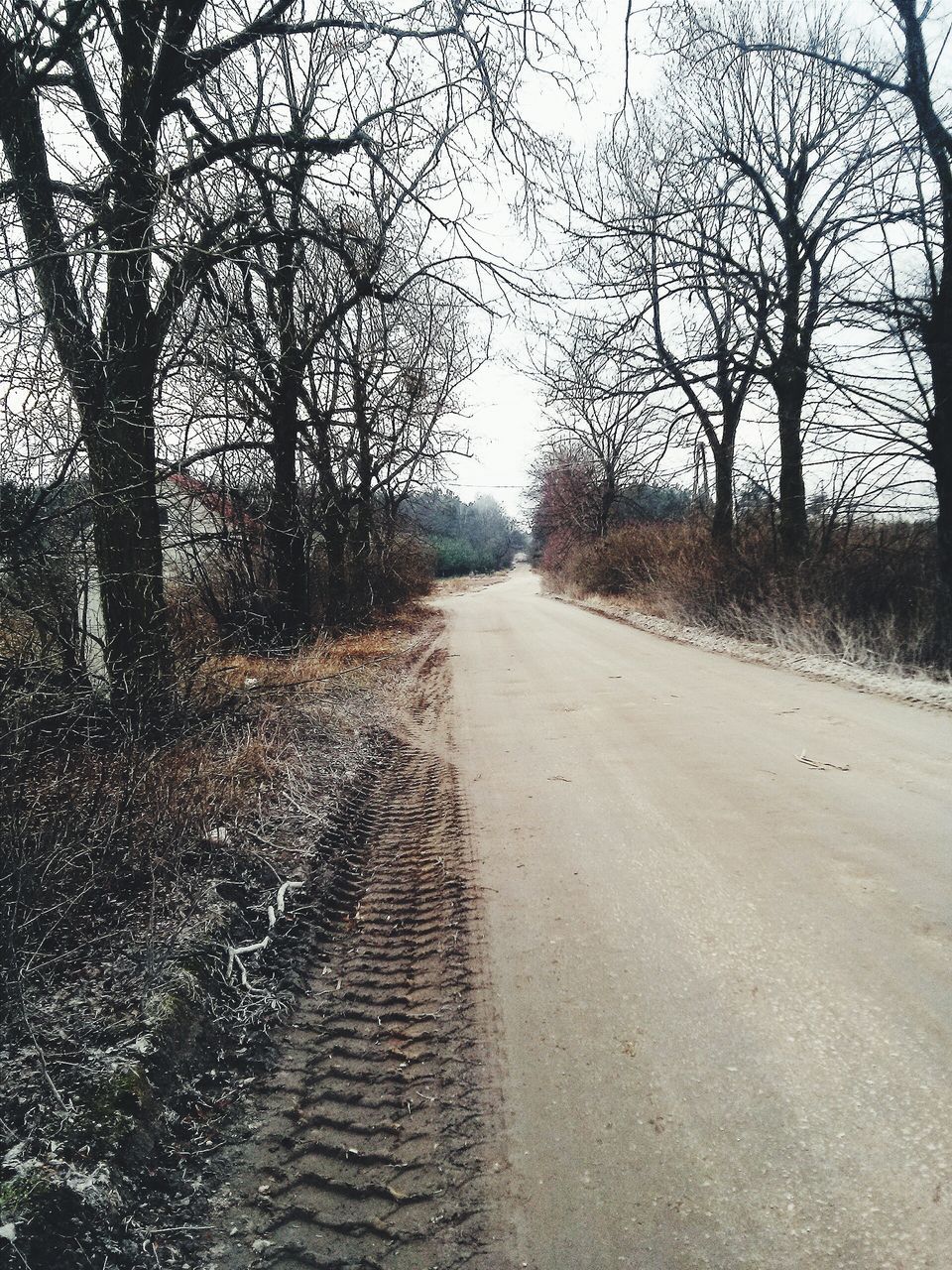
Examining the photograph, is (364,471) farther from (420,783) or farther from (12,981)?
(12,981)

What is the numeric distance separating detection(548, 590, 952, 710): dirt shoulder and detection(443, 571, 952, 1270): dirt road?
1.47m

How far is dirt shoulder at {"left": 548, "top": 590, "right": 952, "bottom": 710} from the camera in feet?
22.9

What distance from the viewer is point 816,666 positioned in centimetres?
882

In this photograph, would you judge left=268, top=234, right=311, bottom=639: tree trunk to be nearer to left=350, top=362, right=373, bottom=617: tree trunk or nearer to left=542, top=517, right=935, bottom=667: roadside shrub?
left=350, top=362, right=373, bottom=617: tree trunk

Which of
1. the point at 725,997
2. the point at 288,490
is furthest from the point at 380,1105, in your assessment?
the point at 288,490

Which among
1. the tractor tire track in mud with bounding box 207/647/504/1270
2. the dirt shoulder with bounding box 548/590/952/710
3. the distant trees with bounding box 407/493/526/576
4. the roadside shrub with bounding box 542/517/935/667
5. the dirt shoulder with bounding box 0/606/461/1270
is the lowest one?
the tractor tire track in mud with bounding box 207/647/504/1270

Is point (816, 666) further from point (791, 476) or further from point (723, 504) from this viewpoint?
point (723, 504)

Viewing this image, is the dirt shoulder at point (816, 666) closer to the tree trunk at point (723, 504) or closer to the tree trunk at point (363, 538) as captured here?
the tree trunk at point (723, 504)

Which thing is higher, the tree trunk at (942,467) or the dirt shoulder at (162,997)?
the tree trunk at (942,467)

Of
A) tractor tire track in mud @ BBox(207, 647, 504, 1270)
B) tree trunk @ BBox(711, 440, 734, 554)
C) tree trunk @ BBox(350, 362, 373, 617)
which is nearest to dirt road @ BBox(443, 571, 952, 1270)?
tractor tire track in mud @ BBox(207, 647, 504, 1270)

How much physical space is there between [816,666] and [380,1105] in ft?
26.7

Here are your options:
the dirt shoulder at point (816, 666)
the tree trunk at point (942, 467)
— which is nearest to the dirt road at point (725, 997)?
the dirt shoulder at point (816, 666)

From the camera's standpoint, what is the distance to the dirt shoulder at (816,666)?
22.9 ft

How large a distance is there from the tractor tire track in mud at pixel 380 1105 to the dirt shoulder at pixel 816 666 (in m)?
5.56
